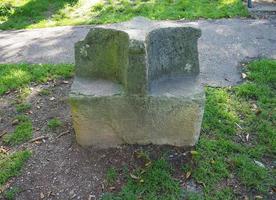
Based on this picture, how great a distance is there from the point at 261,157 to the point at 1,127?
2.79m

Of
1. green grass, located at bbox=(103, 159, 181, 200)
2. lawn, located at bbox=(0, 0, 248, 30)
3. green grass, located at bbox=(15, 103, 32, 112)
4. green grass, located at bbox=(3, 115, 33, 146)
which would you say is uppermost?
lawn, located at bbox=(0, 0, 248, 30)

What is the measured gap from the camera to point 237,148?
388 centimetres

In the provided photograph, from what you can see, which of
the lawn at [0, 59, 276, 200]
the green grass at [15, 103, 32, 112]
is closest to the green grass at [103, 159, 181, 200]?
the lawn at [0, 59, 276, 200]

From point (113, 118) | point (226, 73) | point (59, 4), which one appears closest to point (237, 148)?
point (113, 118)

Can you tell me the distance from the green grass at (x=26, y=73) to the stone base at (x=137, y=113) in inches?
62.4

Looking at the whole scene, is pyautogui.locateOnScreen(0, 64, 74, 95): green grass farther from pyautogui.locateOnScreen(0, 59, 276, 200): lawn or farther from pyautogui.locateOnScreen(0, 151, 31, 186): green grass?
pyautogui.locateOnScreen(0, 151, 31, 186): green grass

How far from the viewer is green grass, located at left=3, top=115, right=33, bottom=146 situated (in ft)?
13.5

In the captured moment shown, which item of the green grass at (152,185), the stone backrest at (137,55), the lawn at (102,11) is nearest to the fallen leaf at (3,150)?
the stone backrest at (137,55)

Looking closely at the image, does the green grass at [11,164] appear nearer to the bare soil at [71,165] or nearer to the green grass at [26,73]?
the bare soil at [71,165]

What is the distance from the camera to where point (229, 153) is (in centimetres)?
385

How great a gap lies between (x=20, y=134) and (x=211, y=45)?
3211 millimetres

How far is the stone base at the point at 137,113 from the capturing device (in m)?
3.51

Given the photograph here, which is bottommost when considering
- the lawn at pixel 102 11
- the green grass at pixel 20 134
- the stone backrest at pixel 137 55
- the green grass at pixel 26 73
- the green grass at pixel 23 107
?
the green grass at pixel 20 134

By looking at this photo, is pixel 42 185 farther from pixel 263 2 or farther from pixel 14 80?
pixel 263 2
